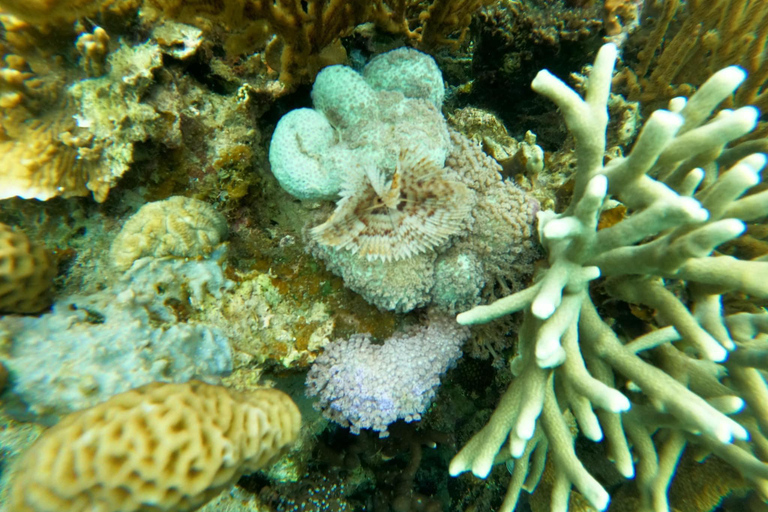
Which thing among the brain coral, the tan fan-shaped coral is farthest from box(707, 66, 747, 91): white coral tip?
the brain coral

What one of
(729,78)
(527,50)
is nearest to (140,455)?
(729,78)

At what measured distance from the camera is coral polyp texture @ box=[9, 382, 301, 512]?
1.44 meters

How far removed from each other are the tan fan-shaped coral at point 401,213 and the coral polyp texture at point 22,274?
1444 millimetres

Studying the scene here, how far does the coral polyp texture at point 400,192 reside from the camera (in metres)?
2.11

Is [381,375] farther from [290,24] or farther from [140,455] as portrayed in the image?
[290,24]

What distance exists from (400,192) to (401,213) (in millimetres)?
126

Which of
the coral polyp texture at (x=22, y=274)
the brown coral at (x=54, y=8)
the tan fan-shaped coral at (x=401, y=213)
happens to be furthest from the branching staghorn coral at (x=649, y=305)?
the brown coral at (x=54, y=8)

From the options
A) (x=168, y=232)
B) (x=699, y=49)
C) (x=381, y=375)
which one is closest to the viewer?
(x=168, y=232)

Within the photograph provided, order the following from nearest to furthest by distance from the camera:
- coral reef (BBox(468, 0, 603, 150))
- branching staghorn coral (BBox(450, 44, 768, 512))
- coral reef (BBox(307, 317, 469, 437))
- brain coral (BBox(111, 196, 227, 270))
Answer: branching staghorn coral (BBox(450, 44, 768, 512)) < brain coral (BBox(111, 196, 227, 270)) < coral reef (BBox(307, 317, 469, 437)) < coral reef (BBox(468, 0, 603, 150))

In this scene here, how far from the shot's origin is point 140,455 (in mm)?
1492

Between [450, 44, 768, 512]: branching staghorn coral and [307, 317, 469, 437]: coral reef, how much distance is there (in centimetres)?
46

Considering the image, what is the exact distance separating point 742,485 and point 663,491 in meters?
0.66

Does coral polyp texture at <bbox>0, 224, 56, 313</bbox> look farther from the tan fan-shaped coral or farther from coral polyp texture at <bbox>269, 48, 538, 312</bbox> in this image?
the tan fan-shaped coral

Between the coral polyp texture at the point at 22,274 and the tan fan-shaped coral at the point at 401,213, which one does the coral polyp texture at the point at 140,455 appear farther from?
the tan fan-shaped coral at the point at 401,213
